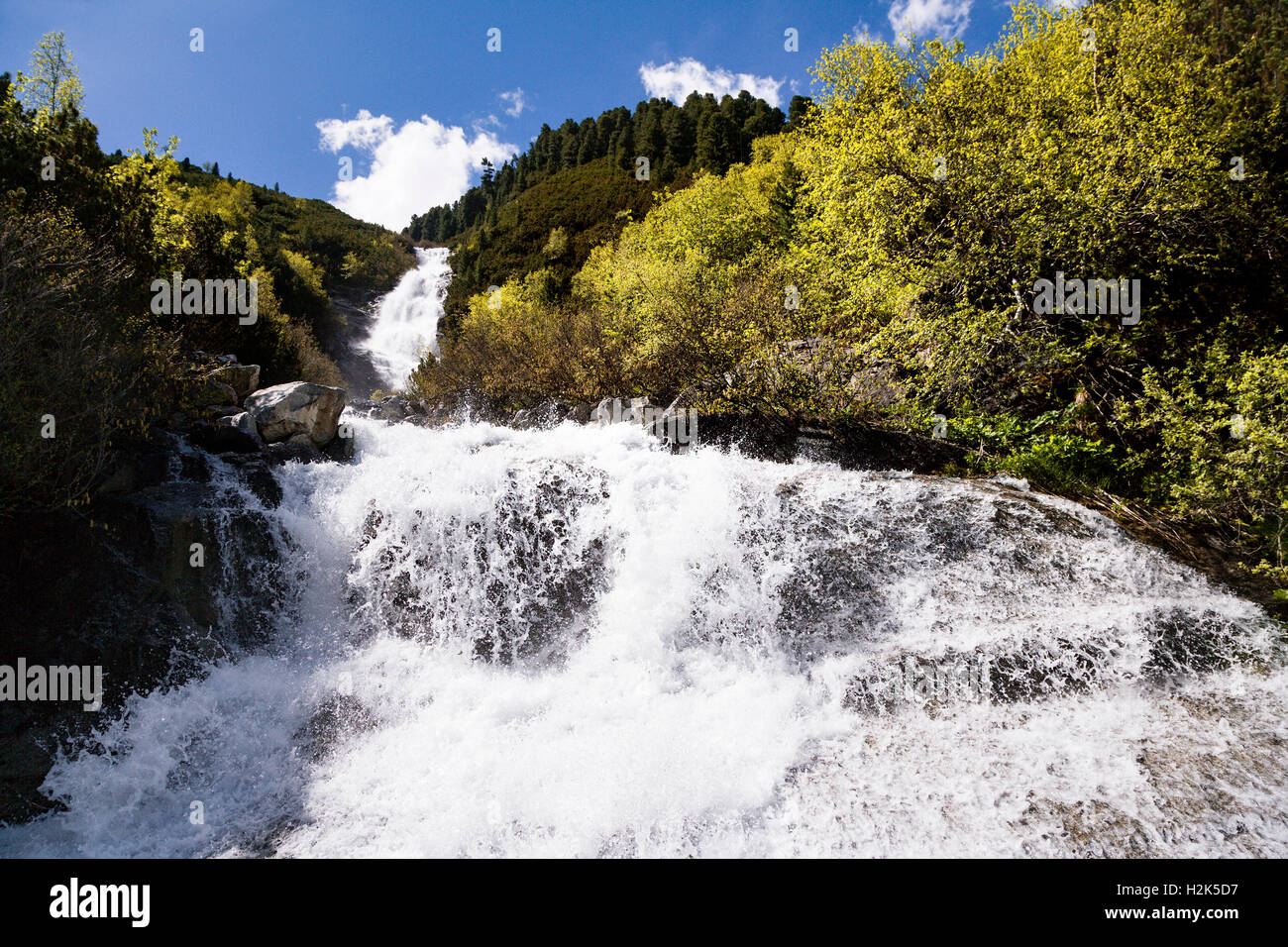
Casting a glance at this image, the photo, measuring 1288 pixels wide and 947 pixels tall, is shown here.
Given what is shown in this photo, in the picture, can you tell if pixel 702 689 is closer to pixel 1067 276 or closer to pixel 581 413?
pixel 581 413

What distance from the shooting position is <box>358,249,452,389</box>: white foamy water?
3544 centimetres

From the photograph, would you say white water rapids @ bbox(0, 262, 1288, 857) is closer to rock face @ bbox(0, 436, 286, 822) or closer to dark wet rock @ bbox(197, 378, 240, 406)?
rock face @ bbox(0, 436, 286, 822)

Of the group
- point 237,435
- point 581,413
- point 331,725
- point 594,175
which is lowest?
point 331,725

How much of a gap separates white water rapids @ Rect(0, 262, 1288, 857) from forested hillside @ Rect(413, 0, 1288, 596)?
1.96 meters

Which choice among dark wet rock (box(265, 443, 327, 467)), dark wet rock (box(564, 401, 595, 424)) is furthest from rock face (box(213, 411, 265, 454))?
dark wet rock (box(564, 401, 595, 424))

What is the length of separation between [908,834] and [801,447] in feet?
23.0

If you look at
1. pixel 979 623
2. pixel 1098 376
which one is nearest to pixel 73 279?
pixel 979 623

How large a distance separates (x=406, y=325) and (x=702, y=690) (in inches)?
1747

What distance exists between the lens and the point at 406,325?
1681 inches

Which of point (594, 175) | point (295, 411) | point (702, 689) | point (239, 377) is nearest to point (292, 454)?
point (295, 411)

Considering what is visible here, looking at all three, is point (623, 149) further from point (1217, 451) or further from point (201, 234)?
point (1217, 451)

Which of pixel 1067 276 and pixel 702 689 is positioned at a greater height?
pixel 1067 276

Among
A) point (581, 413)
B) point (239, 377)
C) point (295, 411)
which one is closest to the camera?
point (295, 411)

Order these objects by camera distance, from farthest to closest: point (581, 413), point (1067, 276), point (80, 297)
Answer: point (581, 413) < point (1067, 276) < point (80, 297)
